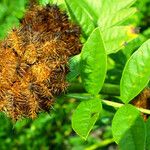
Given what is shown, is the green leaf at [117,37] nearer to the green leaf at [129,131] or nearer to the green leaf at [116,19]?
the green leaf at [116,19]

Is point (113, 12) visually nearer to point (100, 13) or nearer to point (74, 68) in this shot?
point (100, 13)

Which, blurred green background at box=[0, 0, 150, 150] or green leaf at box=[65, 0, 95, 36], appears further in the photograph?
blurred green background at box=[0, 0, 150, 150]

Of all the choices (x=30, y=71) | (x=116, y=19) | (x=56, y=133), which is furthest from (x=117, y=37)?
(x=56, y=133)

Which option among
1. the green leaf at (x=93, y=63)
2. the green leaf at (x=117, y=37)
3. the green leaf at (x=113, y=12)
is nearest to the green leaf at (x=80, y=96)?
the green leaf at (x=93, y=63)

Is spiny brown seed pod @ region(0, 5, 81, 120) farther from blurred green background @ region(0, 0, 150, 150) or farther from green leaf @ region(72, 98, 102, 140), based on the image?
blurred green background @ region(0, 0, 150, 150)

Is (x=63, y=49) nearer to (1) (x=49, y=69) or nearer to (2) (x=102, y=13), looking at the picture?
(1) (x=49, y=69)

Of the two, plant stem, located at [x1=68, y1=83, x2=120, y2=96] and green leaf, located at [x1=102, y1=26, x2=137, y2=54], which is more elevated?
green leaf, located at [x1=102, y1=26, x2=137, y2=54]

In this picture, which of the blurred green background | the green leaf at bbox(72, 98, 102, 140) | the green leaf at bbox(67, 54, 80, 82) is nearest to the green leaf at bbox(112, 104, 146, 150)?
the green leaf at bbox(72, 98, 102, 140)

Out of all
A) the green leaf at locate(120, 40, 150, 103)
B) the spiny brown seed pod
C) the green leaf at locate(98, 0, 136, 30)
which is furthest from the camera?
the green leaf at locate(98, 0, 136, 30)
